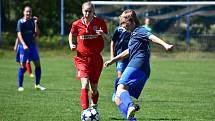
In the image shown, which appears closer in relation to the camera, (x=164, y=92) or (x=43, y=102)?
(x=43, y=102)

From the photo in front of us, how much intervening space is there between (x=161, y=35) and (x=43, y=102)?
21.4 m

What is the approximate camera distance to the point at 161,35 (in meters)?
34.0

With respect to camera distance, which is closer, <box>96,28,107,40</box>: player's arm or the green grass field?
<box>96,28,107,40</box>: player's arm

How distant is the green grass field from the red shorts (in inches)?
28.9

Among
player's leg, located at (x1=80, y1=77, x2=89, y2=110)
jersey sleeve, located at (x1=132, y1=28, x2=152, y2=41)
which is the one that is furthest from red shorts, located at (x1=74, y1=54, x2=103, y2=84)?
jersey sleeve, located at (x1=132, y1=28, x2=152, y2=41)

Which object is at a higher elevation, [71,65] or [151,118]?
[151,118]

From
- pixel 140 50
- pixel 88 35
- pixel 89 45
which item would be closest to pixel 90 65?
pixel 89 45

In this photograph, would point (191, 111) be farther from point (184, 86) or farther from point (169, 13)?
point (169, 13)

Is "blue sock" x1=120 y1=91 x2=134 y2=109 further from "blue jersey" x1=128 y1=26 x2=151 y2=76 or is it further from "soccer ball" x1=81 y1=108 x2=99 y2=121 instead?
"soccer ball" x1=81 y1=108 x2=99 y2=121

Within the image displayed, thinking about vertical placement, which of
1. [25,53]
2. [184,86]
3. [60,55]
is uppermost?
[25,53]

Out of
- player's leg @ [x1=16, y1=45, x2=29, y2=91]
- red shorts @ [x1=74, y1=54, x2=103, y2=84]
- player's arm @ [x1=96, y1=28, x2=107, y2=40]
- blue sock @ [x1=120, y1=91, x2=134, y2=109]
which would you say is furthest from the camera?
player's leg @ [x1=16, y1=45, x2=29, y2=91]

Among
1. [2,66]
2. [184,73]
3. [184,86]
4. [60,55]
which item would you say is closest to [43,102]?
[184,86]

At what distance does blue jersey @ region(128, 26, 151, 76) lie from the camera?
8.97m

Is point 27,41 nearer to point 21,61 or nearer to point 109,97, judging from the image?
point 21,61
